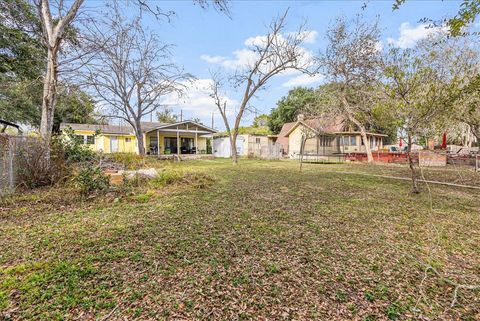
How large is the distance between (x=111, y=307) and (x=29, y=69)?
13329 millimetres

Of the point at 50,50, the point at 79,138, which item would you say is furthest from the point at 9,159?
the point at 50,50

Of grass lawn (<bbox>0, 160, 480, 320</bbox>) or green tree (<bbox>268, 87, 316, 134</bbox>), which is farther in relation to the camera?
green tree (<bbox>268, 87, 316, 134</bbox>)

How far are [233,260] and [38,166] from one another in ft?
20.6

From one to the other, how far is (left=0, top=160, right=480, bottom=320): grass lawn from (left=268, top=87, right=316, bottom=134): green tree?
1166 inches

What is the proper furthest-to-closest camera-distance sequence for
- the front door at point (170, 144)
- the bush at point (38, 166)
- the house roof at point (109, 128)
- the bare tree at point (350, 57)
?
the front door at point (170, 144) → the house roof at point (109, 128) → the bare tree at point (350, 57) → the bush at point (38, 166)

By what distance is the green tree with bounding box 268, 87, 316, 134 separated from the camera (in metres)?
33.2

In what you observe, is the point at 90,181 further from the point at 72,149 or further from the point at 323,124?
the point at 323,124

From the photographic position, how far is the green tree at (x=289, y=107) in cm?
3325

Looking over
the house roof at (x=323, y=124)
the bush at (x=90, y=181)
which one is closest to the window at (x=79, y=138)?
the bush at (x=90, y=181)

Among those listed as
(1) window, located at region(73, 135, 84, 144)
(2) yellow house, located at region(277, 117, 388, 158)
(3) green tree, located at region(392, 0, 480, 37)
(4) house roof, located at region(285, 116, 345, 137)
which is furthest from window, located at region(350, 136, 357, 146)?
(1) window, located at region(73, 135, 84, 144)

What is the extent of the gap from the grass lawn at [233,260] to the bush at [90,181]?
0.43 meters

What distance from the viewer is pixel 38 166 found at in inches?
244

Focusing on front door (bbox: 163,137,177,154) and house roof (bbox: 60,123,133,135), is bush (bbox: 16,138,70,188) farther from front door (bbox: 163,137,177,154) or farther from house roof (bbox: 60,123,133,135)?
house roof (bbox: 60,123,133,135)

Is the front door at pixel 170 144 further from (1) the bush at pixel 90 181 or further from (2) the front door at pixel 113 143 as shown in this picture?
(1) the bush at pixel 90 181
